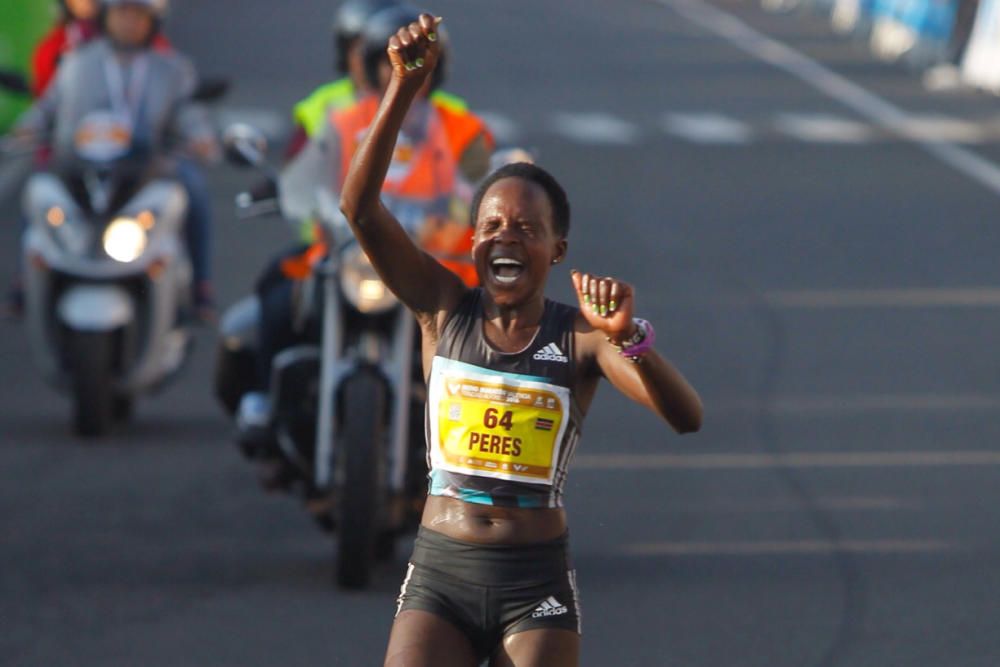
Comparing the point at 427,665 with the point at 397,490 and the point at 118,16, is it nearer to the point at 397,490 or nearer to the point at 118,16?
the point at 397,490

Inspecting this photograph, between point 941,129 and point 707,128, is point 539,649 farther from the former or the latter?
point 941,129

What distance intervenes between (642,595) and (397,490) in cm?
99

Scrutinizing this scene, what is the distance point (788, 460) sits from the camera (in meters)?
11.1

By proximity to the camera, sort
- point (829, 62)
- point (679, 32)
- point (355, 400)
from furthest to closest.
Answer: point (679, 32), point (829, 62), point (355, 400)

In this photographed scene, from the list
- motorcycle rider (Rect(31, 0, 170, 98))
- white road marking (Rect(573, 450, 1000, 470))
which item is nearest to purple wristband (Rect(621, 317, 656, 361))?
white road marking (Rect(573, 450, 1000, 470))

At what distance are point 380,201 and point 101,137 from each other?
20.4ft

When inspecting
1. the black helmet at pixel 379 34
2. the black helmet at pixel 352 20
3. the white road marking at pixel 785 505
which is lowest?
the white road marking at pixel 785 505

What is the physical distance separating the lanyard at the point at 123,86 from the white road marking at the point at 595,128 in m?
13.0

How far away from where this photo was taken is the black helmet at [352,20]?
9438 millimetres

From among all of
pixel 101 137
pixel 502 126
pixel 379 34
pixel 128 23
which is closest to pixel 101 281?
pixel 101 137

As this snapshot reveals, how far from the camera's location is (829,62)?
115 ft

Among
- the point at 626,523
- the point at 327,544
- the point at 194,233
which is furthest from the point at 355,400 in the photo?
the point at 194,233

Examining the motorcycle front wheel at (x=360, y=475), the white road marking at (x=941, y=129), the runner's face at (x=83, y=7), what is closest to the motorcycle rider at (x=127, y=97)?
the runner's face at (x=83, y=7)

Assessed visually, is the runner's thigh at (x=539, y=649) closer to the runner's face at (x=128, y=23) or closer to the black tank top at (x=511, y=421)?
the black tank top at (x=511, y=421)
